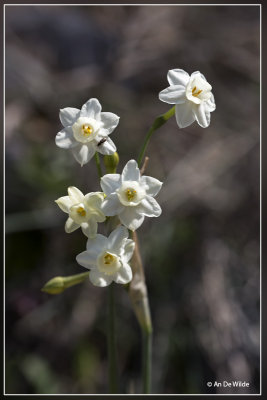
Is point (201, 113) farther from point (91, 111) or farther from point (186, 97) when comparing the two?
point (91, 111)

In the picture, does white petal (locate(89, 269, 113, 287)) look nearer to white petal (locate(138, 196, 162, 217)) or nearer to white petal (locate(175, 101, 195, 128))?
white petal (locate(138, 196, 162, 217))

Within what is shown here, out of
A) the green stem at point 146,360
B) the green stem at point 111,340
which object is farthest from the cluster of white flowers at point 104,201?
the green stem at point 146,360

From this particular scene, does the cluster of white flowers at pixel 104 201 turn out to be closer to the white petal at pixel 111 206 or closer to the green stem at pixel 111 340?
the white petal at pixel 111 206

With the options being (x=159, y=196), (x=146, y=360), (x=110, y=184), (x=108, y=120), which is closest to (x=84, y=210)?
(x=110, y=184)

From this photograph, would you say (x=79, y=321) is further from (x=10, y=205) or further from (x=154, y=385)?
(x=10, y=205)

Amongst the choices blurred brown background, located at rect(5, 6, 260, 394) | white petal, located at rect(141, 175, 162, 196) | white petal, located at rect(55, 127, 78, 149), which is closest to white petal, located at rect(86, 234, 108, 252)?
white petal, located at rect(141, 175, 162, 196)

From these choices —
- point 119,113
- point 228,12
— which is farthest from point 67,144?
point 228,12
